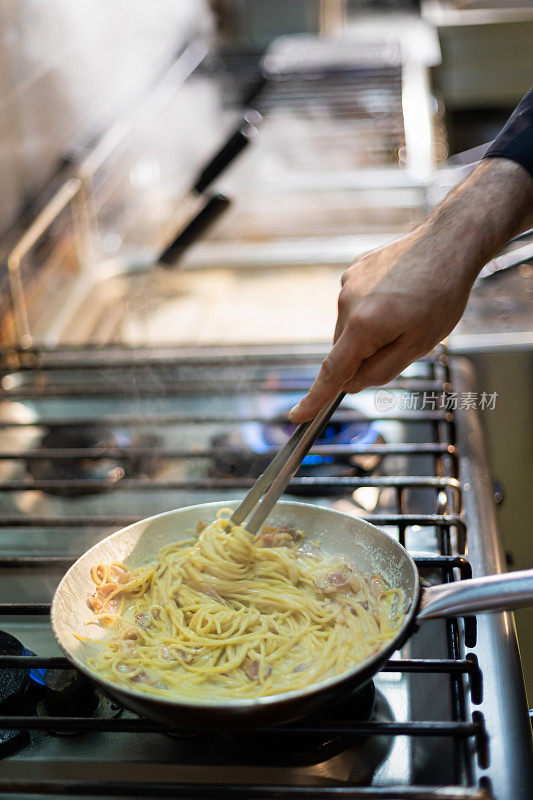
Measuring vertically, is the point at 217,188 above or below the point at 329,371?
above

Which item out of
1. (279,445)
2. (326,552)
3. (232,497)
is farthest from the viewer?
(279,445)

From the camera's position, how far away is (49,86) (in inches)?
103

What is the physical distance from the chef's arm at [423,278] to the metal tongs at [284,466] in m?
0.02

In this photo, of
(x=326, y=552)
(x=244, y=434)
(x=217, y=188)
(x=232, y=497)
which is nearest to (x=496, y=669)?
(x=326, y=552)

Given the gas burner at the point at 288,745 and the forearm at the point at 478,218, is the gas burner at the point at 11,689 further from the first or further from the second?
the forearm at the point at 478,218

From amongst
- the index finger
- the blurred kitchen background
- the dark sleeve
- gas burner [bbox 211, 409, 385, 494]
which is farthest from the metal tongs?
the blurred kitchen background

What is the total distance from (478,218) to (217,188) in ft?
5.18

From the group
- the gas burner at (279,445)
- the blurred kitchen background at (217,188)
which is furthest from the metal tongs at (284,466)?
the blurred kitchen background at (217,188)

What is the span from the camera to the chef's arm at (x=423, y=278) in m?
0.97

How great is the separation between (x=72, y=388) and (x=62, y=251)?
2.55 feet

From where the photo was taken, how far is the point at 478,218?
0.98m

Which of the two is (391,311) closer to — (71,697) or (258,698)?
(258,698)

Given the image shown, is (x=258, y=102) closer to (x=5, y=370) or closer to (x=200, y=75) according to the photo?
(x=200, y=75)

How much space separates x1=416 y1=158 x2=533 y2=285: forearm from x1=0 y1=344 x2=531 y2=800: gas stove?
16.1 inches
